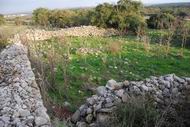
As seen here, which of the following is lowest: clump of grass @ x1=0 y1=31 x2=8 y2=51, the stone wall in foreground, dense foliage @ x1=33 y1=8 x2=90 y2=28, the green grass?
dense foliage @ x1=33 y1=8 x2=90 y2=28

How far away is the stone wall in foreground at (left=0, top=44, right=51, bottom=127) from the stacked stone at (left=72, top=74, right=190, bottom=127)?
3.36 feet

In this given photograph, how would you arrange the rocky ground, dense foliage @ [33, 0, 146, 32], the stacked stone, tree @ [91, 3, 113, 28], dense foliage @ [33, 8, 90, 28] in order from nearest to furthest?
1. the stacked stone
2. the rocky ground
3. dense foliage @ [33, 0, 146, 32]
4. tree @ [91, 3, 113, 28]
5. dense foliage @ [33, 8, 90, 28]

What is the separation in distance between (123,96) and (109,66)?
4953mm

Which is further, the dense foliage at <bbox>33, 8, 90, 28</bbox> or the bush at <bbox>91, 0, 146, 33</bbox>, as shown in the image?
the dense foliage at <bbox>33, 8, 90, 28</bbox>

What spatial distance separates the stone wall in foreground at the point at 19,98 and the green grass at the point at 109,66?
0.97 m

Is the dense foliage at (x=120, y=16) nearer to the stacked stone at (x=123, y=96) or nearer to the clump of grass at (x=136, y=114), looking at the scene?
the stacked stone at (x=123, y=96)

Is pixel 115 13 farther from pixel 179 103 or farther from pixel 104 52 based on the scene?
pixel 179 103

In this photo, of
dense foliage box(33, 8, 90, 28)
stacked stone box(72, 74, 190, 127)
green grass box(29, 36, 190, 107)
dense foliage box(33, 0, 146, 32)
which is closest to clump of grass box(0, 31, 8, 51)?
green grass box(29, 36, 190, 107)

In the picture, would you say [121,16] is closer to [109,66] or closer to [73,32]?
[73,32]

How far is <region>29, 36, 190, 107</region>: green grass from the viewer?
982cm

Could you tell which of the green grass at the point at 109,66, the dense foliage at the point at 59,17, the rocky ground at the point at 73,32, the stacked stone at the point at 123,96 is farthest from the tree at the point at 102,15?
the stacked stone at the point at 123,96

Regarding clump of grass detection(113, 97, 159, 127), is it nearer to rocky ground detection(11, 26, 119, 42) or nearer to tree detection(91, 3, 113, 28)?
rocky ground detection(11, 26, 119, 42)

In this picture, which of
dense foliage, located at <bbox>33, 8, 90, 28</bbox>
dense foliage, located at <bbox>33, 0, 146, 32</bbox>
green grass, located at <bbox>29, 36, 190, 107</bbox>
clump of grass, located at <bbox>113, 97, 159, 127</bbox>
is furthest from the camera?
dense foliage, located at <bbox>33, 8, 90, 28</bbox>

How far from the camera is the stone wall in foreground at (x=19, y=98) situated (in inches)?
241
